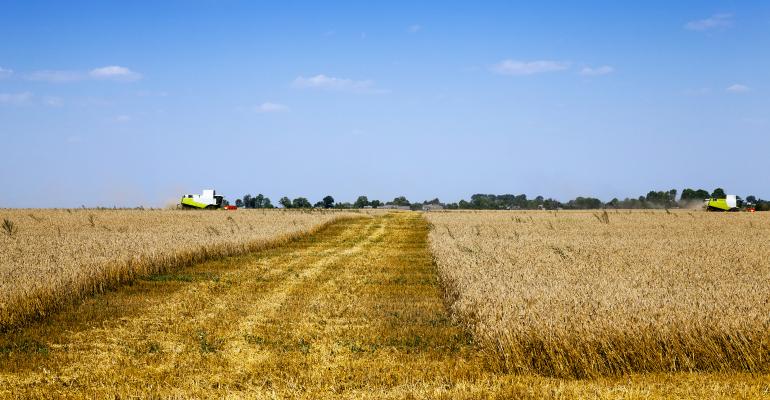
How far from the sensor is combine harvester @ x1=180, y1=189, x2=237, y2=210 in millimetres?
92438

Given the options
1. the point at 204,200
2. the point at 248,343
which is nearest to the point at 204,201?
the point at 204,200

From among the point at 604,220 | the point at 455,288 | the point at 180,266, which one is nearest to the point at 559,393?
the point at 455,288

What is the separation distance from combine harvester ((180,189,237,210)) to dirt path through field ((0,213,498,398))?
74.5 m

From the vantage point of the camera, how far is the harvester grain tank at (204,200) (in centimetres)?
9244

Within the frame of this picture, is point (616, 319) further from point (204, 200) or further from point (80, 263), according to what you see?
point (204, 200)

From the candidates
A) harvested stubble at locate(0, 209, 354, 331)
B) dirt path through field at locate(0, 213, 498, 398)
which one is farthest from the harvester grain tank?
dirt path through field at locate(0, 213, 498, 398)

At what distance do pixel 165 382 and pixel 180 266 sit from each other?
1325 centimetres

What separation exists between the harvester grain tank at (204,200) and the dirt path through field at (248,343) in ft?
244

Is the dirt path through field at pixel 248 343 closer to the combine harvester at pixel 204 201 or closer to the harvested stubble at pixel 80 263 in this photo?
the harvested stubble at pixel 80 263

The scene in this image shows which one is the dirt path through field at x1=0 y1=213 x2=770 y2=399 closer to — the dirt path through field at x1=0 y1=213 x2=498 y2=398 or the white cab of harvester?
the dirt path through field at x1=0 y1=213 x2=498 y2=398

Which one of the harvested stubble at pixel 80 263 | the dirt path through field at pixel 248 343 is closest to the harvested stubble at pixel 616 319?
the dirt path through field at pixel 248 343

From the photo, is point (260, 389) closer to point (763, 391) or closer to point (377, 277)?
point (763, 391)

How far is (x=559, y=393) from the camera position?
29.7 ft

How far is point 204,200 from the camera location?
9306cm
